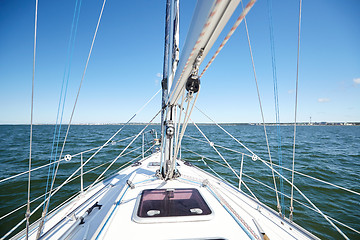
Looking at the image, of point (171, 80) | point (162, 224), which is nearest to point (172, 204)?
point (162, 224)

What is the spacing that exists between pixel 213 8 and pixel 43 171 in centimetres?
913

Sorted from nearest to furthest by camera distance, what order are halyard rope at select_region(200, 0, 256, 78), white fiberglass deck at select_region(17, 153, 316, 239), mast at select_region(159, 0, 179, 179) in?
halyard rope at select_region(200, 0, 256, 78) < white fiberglass deck at select_region(17, 153, 316, 239) < mast at select_region(159, 0, 179, 179)

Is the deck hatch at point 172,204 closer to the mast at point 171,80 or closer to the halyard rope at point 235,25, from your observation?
the mast at point 171,80

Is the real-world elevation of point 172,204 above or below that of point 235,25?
below

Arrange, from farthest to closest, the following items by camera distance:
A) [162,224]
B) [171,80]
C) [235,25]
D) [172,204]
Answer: [171,80] < [172,204] < [162,224] < [235,25]

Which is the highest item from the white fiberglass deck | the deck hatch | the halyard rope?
the halyard rope

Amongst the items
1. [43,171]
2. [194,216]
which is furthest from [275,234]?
[43,171]

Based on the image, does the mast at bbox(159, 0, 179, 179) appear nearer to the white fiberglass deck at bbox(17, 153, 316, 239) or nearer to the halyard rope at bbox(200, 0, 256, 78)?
the white fiberglass deck at bbox(17, 153, 316, 239)

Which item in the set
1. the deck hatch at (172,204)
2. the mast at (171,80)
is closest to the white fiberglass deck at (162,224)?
the deck hatch at (172,204)

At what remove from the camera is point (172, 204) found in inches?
75.7

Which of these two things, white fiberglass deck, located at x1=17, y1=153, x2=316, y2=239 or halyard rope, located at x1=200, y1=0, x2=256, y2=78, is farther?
white fiberglass deck, located at x1=17, y1=153, x2=316, y2=239

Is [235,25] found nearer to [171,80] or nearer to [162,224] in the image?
[171,80]

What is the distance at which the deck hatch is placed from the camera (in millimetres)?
1756

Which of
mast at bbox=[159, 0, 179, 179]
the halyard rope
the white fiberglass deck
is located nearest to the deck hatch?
the white fiberglass deck
